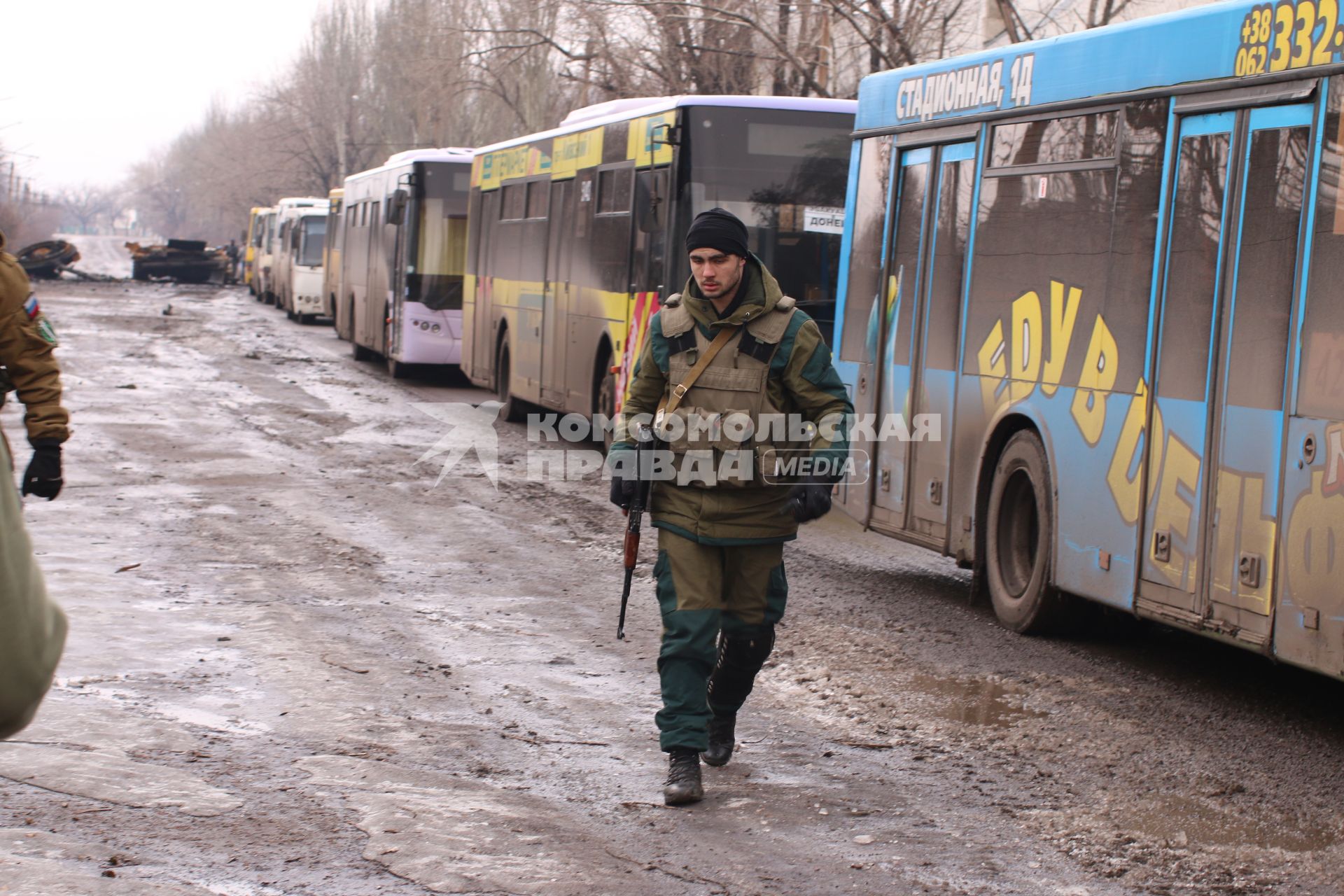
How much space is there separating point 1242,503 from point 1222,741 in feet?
2.73

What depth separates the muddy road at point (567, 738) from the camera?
456cm

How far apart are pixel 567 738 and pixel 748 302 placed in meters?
1.64

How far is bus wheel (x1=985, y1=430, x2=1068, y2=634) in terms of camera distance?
7852 mm

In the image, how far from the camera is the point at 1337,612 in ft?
18.7

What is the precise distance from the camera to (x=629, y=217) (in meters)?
14.3

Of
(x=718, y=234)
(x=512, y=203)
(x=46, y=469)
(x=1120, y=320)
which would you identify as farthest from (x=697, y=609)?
(x=512, y=203)

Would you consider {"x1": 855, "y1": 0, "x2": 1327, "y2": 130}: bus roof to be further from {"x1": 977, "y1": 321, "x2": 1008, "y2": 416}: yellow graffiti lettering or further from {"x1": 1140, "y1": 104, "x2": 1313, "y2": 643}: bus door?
{"x1": 977, "y1": 321, "x2": 1008, "y2": 416}: yellow graffiti lettering

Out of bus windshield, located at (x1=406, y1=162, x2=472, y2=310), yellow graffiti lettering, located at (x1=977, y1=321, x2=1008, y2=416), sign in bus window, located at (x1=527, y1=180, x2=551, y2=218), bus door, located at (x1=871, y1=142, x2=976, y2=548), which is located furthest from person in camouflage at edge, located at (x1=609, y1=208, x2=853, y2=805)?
bus windshield, located at (x1=406, y1=162, x2=472, y2=310)

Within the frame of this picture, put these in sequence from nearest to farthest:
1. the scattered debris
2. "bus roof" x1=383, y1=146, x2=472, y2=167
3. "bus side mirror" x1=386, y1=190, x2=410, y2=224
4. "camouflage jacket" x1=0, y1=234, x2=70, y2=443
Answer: "camouflage jacket" x1=0, y1=234, x2=70, y2=443
"bus roof" x1=383, y1=146, x2=472, y2=167
"bus side mirror" x1=386, y1=190, x2=410, y2=224
the scattered debris

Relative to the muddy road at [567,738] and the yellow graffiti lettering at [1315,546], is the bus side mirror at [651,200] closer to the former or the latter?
the muddy road at [567,738]

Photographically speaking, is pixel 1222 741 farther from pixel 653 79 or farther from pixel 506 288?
pixel 653 79

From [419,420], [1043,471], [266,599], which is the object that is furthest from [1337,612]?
[419,420]

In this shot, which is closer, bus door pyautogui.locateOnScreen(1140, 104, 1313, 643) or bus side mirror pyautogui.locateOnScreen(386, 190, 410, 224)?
bus door pyautogui.locateOnScreen(1140, 104, 1313, 643)

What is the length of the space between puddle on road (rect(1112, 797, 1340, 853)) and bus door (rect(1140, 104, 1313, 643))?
1.09 meters
